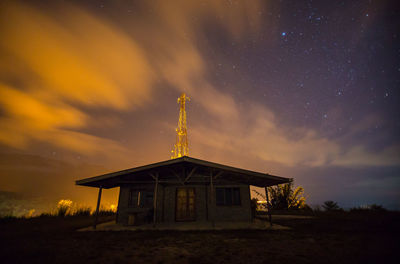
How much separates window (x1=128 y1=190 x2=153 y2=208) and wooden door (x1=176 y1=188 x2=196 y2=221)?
6.77 feet

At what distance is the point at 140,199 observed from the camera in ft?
42.8

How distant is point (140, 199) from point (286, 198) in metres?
16.4

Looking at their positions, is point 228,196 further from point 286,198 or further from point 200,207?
point 286,198

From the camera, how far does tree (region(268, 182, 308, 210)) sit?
19859 mm

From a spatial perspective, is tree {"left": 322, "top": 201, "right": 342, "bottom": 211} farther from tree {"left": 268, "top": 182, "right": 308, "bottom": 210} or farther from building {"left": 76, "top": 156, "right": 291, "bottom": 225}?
building {"left": 76, "top": 156, "right": 291, "bottom": 225}

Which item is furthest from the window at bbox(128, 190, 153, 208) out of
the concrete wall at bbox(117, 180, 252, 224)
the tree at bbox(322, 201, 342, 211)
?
the tree at bbox(322, 201, 342, 211)

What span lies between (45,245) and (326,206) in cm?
2482

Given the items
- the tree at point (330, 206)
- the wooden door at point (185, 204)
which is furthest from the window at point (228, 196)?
the tree at point (330, 206)

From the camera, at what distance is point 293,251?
5.21 m

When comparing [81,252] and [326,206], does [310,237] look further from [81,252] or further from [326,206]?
[326,206]

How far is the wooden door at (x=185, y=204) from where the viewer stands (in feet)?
40.7

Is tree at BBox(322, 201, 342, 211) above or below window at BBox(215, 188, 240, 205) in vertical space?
below

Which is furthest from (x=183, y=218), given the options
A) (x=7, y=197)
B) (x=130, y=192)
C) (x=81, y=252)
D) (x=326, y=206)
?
(x=7, y=197)

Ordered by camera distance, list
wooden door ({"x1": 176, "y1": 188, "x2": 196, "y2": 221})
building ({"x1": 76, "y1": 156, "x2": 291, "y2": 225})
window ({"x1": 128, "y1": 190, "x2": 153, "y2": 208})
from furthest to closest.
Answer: window ({"x1": 128, "y1": 190, "x2": 153, "y2": 208}), wooden door ({"x1": 176, "y1": 188, "x2": 196, "y2": 221}), building ({"x1": 76, "y1": 156, "x2": 291, "y2": 225})
